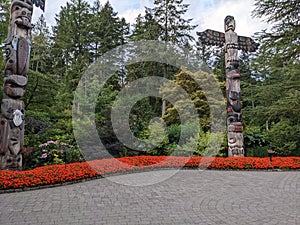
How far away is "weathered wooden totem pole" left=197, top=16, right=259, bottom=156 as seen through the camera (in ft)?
34.3

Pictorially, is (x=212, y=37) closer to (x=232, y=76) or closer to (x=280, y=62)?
(x=232, y=76)

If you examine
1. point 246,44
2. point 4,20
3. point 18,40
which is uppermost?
point 4,20

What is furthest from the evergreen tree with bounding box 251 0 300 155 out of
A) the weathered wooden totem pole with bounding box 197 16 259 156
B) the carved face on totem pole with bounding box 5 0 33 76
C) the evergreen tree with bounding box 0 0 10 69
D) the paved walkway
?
the evergreen tree with bounding box 0 0 10 69

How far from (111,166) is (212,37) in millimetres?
7312

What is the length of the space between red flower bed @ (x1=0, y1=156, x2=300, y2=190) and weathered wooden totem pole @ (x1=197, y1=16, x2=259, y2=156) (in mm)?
855

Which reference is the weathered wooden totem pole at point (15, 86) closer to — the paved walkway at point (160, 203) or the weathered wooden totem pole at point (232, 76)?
the paved walkway at point (160, 203)

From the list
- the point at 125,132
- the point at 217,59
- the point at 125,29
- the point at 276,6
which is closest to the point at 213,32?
the point at 276,6

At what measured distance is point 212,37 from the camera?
11250mm

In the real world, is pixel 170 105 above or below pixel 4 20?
below

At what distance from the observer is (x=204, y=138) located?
37.9 feet

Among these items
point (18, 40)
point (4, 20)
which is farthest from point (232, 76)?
point (4, 20)

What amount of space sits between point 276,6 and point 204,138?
739 centimetres

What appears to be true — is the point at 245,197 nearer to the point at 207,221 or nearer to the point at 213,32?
the point at 207,221

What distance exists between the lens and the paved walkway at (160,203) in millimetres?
4197
